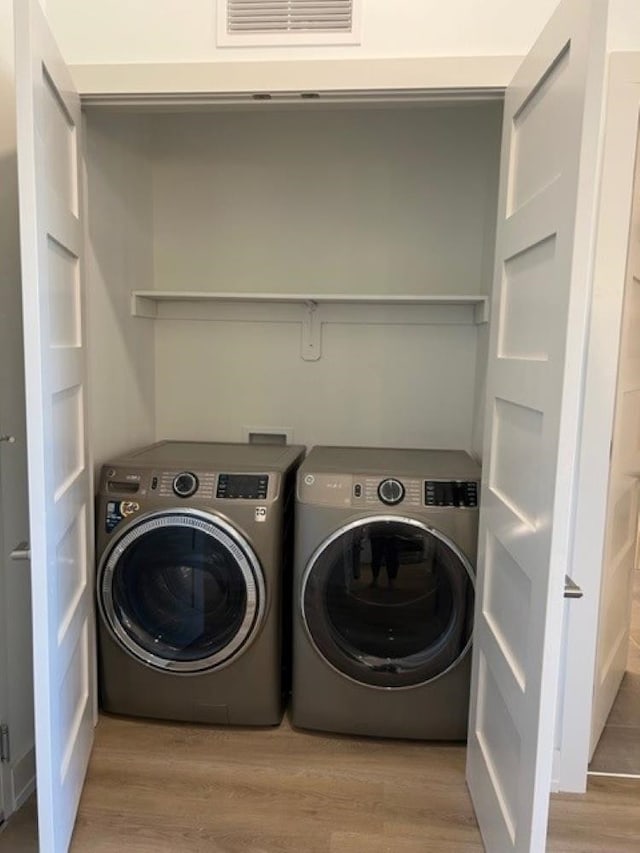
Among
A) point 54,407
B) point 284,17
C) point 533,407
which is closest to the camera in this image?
point 533,407

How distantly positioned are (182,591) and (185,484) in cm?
37

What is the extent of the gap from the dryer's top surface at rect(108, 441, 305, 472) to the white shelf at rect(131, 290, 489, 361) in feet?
1.63

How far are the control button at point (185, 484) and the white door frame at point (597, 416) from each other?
120cm

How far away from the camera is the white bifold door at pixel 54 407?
1.23m

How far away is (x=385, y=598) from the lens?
6.75 ft

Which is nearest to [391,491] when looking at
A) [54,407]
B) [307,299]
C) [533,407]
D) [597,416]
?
[597,416]

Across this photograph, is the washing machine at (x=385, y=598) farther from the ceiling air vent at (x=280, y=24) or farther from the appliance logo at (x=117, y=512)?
the ceiling air vent at (x=280, y=24)

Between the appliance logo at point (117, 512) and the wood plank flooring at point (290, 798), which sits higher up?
the appliance logo at point (117, 512)

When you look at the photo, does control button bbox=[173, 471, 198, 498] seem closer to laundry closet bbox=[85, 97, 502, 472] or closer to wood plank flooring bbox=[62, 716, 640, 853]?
laundry closet bbox=[85, 97, 502, 472]

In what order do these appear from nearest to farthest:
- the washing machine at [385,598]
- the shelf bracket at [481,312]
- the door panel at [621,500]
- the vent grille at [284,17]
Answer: the vent grille at [284,17] < the door panel at [621,500] < the washing machine at [385,598] < the shelf bracket at [481,312]

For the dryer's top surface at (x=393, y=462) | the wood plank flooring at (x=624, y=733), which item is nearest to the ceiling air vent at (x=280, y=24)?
the dryer's top surface at (x=393, y=462)

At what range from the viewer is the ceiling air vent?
1.66 m

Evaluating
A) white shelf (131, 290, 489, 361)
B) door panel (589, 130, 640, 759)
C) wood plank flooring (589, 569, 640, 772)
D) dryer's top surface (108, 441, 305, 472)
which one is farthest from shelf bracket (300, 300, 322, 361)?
wood plank flooring (589, 569, 640, 772)

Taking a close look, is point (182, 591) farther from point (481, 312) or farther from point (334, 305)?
point (481, 312)
